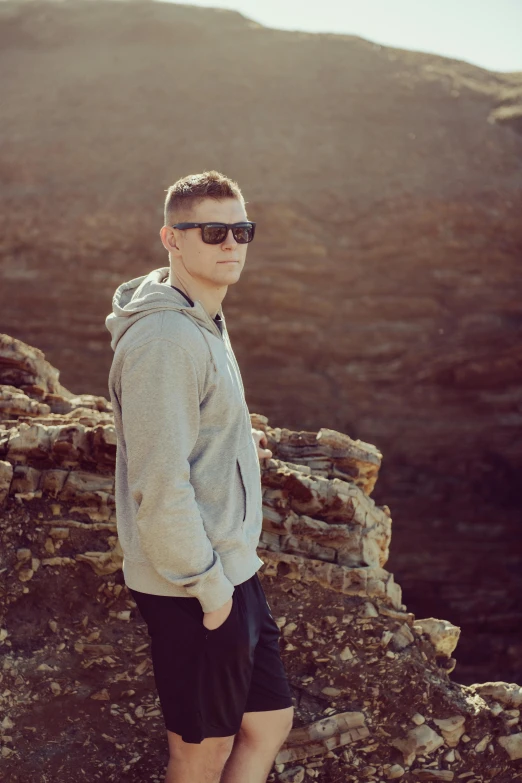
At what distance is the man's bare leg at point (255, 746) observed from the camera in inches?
86.5

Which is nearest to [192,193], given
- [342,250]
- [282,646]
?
[282,646]

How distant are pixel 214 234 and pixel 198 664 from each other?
3.56ft

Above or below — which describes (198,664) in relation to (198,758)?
above

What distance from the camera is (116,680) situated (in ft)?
10.8

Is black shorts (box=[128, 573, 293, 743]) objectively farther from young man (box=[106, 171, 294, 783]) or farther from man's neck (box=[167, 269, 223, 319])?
man's neck (box=[167, 269, 223, 319])

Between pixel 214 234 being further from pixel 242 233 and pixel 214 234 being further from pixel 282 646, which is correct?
pixel 282 646

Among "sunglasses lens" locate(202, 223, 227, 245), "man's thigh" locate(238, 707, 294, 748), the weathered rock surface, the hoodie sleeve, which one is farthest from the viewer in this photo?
the weathered rock surface

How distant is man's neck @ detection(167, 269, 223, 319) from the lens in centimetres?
218

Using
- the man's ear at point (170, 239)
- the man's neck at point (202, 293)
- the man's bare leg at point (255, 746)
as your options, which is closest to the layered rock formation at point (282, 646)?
the man's bare leg at point (255, 746)

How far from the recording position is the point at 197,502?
2037 millimetres

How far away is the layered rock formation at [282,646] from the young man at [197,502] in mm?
1005

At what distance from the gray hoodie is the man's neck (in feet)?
0.16

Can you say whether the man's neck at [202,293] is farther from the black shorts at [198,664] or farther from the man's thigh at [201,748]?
the man's thigh at [201,748]

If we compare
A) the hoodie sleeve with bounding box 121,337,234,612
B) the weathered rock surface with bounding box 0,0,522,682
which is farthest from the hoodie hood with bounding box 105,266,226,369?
the weathered rock surface with bounding box 0,0,522,682
